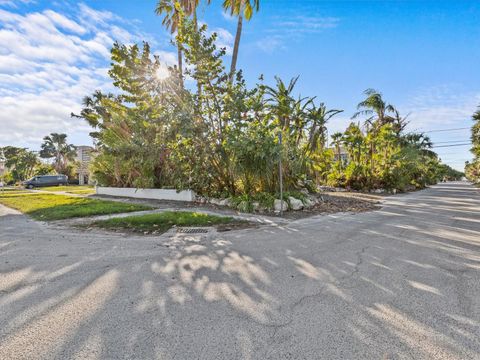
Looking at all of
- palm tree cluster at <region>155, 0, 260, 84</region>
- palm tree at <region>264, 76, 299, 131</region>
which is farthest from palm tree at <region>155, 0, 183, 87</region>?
palm tree at <region>264, 76, 299, 131</region>

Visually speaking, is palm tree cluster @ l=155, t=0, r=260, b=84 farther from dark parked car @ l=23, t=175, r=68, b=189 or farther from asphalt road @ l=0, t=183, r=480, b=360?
dark parked car @ l=23, t=175, r=68, b=189

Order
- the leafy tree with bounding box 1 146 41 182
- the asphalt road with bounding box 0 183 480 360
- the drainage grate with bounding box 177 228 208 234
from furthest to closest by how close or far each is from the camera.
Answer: the leafy tree with bounding box 1 146 41 182 → the drainage grate with bounding box 177 228 208 234 → the asphalt road with bounding box 0 183 480 360

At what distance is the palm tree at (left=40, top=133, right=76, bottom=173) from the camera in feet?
150

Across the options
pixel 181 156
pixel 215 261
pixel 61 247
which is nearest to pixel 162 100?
pixel 181 156

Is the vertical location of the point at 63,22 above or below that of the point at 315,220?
above

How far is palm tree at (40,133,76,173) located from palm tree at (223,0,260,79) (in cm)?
4418

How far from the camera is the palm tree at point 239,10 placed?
46.0 ft

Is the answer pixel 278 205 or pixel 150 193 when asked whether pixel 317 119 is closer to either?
pixel 278 205

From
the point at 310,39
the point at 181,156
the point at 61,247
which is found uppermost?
the point at 310,39

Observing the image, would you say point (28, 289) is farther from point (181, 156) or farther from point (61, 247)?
point (181, 156)

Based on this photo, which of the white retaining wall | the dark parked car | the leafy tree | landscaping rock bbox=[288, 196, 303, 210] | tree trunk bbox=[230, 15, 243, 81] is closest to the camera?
landscaping rock bbox=[288, 196, 303, 210]

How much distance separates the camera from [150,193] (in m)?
13.7

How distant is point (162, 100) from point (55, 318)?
381 inches

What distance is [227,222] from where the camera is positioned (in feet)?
22.4
